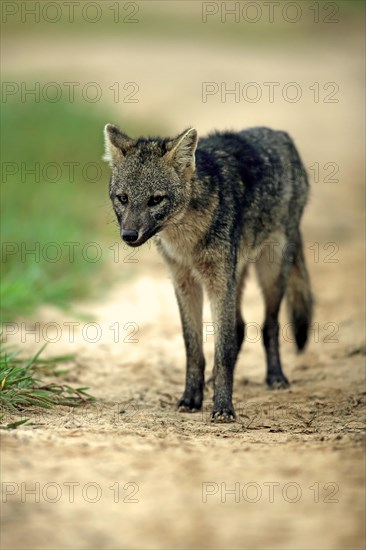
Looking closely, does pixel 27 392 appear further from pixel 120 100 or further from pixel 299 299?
pixel 120 100

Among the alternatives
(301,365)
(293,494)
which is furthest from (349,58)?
(293,494)

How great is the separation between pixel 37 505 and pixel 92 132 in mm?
12541

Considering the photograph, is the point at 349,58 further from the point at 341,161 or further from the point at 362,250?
the point at 362,250

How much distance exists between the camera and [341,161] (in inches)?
677

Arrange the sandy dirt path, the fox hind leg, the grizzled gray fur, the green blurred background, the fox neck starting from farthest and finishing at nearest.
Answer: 1. the green blurred background
2. the fox hind leg
3. the fox neck
4. the grizzled gray fur
5. the sandy dirt path

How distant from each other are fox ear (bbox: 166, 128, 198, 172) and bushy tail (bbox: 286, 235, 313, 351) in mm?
1812

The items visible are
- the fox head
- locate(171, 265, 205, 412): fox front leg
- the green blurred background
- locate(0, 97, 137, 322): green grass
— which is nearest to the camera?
the fox head

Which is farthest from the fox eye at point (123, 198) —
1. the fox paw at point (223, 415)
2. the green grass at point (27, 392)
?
the fox paw at point (223, 415)

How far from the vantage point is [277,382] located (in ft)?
24.9

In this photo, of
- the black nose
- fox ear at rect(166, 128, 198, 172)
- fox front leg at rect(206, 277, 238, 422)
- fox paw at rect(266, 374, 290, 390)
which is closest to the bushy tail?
fox paw at rect(266, 374, 290, 390)

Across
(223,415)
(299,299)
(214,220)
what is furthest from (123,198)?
(299,299)

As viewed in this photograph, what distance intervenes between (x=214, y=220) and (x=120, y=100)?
15926 millimetres

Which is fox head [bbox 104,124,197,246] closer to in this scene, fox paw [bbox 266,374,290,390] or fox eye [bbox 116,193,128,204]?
fox eye [bbox 116,193,128,204]

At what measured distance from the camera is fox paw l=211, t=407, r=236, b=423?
6.36 metres
